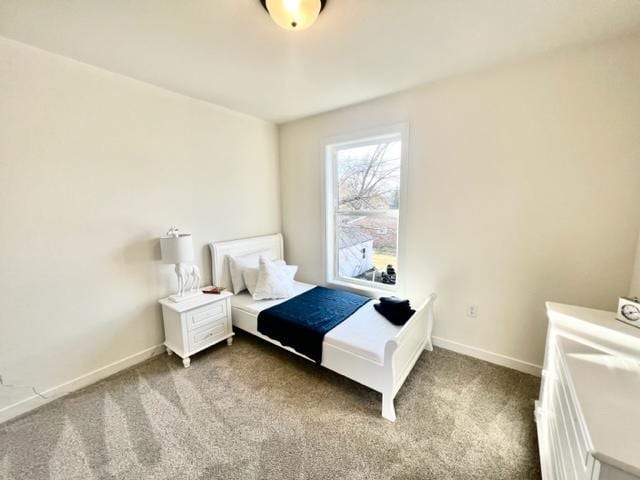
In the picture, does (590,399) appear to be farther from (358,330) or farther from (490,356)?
(490,356)

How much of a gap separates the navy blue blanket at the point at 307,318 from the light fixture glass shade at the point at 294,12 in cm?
198

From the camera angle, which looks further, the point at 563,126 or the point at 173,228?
the point at 173,228

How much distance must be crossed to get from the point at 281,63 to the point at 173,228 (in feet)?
5.66

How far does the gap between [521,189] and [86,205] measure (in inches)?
131

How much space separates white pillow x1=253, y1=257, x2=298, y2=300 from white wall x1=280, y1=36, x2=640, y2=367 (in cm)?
125

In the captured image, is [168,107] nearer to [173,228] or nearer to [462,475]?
[173,228]

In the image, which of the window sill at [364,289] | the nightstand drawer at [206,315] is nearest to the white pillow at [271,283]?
the nightstand drawer at [206,315]

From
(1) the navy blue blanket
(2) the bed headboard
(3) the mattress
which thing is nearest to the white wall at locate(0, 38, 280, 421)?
(2) the bed headboard

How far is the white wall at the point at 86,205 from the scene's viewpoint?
167cm

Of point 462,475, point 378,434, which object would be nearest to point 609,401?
point 462,475

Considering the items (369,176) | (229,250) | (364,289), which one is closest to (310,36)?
(369,176)

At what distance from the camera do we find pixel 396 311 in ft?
6.96

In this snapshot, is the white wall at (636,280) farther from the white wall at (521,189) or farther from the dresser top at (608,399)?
the dresser top at (608,399)

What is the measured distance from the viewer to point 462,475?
1.32 meters
